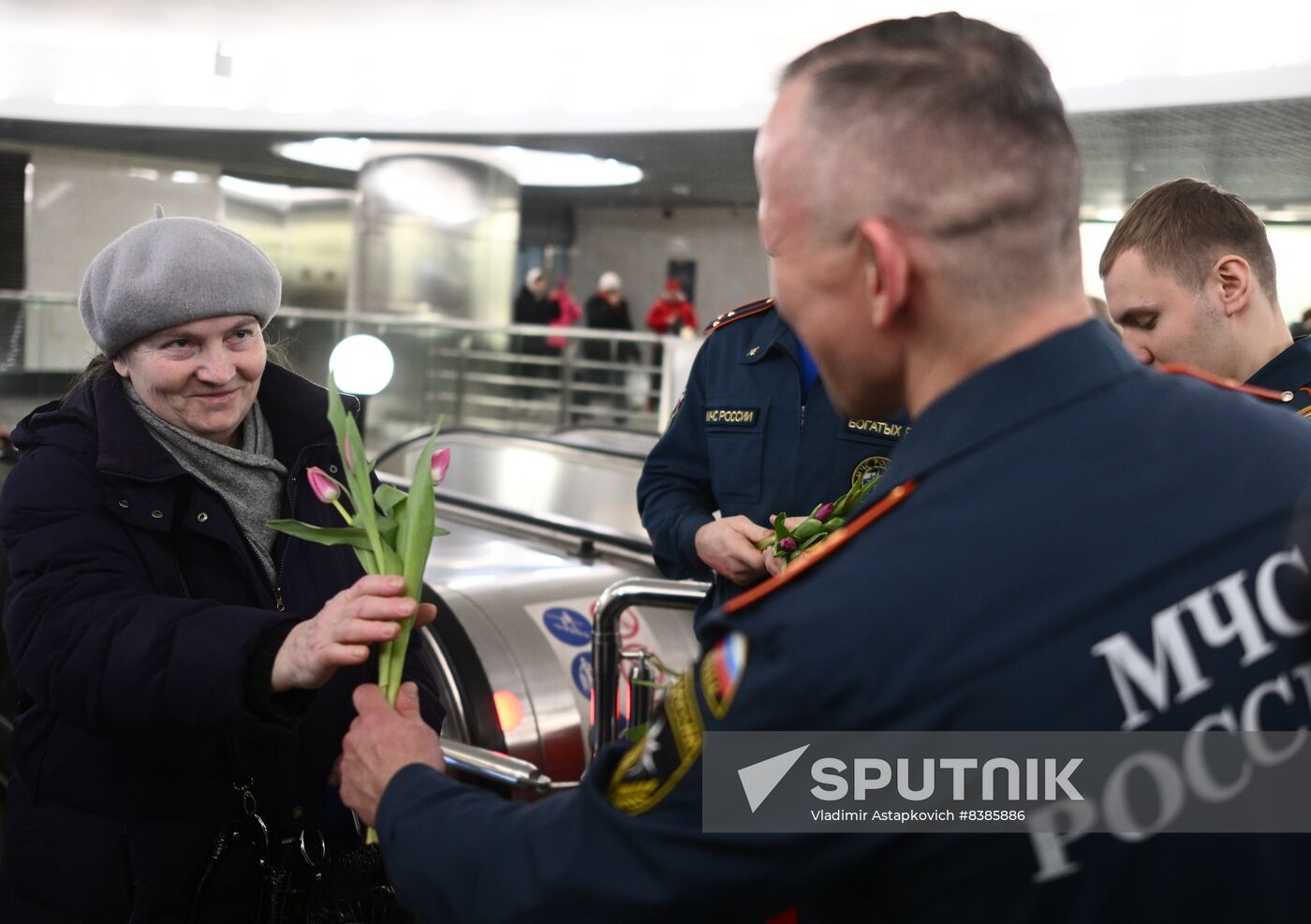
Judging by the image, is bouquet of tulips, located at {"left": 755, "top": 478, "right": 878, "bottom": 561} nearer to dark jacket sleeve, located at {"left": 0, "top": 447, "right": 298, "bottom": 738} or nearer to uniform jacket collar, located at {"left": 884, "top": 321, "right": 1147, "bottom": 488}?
dark jacket sleeve, located at {"left": 0, "top": 447, "right": 298, "bottom": 738}

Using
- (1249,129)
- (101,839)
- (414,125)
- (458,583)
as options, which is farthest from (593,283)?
(101,839)

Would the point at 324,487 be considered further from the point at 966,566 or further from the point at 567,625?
the point at 567,625

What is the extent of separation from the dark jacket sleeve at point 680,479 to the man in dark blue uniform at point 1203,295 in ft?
2.75

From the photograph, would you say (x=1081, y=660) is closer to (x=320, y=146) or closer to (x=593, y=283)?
(x=320, y=146)

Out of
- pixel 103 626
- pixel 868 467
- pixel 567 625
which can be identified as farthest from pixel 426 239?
pixel 103 626

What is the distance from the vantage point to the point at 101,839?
174 cm

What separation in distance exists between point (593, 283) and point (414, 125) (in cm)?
1195

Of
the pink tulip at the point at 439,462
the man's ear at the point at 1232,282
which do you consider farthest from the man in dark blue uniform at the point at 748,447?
the pink tulip at the point at 439,462

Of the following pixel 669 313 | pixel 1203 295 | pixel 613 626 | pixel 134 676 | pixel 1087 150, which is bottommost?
pixel 613 626

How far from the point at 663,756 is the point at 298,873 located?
109cm

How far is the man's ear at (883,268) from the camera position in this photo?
94 cm

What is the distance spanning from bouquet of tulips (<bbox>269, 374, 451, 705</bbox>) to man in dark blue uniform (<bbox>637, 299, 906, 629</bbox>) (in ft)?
2.33

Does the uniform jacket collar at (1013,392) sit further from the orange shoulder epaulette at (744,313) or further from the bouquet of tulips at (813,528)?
the orange shoulder epaulette at (744,313)

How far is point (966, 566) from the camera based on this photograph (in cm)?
86
